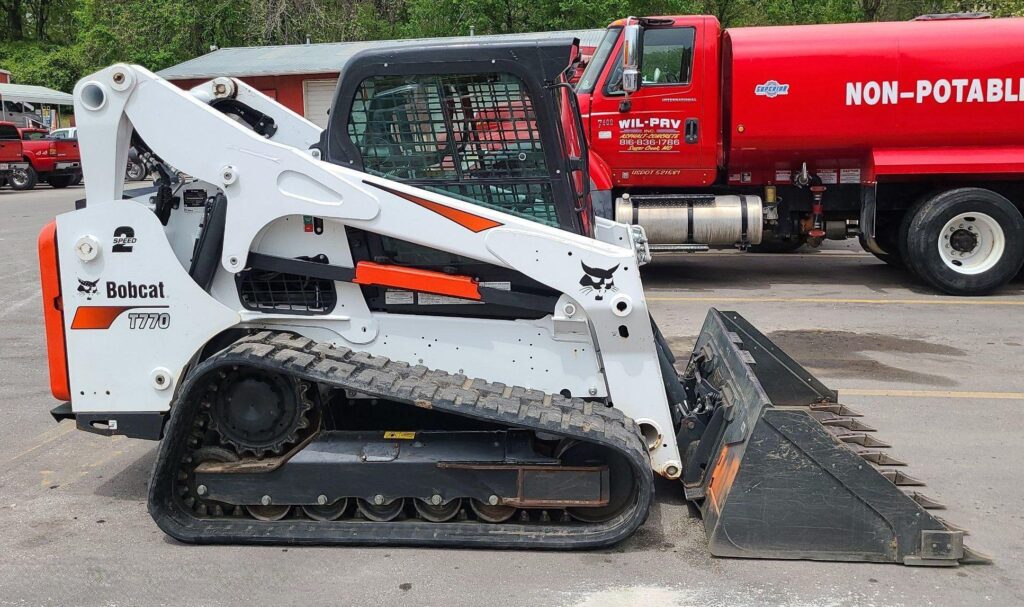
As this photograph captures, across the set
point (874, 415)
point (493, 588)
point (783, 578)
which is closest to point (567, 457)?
point (493, 588)

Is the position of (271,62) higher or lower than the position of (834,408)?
higher

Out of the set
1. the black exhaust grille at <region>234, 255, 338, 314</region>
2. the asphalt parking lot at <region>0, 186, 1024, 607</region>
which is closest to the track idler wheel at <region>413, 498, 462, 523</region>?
the asphalt parking lot at <region>0, 186, 1024, 607</region>

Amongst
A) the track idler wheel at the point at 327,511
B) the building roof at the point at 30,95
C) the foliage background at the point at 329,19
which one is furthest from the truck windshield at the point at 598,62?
the building roof at the point at 30,95

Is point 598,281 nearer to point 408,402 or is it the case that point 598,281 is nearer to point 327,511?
point 408,402

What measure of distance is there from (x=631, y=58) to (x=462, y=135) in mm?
6452

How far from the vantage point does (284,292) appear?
5.02 meters

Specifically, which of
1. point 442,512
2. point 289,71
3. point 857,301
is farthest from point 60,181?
point 442,512

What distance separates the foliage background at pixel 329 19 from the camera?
106 ft

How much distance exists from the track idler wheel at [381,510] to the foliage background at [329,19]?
991 inches

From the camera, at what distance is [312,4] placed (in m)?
38.9

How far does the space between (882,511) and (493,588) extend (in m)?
1.72

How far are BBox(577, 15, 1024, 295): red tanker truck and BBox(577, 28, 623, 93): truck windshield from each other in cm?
2

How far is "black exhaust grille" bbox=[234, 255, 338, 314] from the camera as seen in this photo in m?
4.98

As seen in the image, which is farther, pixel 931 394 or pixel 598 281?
pixel 931 394
